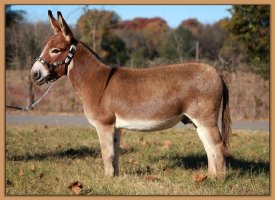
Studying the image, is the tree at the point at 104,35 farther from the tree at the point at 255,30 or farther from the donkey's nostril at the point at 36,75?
the donkey's nostril at the point at 36,75

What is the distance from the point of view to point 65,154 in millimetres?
8258

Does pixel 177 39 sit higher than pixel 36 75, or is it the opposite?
pixel 177 39

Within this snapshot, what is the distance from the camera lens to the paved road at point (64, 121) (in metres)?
13.4

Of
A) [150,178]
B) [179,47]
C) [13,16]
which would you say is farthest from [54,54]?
[13,16]

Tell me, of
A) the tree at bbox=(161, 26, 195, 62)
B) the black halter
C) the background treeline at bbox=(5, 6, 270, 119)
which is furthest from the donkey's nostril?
the tree at bbox=(161, 26, 195, 62)

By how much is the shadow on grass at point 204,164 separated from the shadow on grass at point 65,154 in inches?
50.8

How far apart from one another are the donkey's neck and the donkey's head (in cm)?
16

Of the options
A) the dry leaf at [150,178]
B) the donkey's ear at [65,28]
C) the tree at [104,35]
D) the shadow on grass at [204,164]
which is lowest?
the shadow on grass at [204,164]

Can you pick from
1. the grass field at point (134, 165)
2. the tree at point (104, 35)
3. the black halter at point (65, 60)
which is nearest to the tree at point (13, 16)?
the tree at point (104, 35)

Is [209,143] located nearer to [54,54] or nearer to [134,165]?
[134,165]

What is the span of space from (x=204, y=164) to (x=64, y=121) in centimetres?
786

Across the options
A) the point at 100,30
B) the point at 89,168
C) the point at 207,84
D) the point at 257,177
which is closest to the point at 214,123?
the point at 207,84

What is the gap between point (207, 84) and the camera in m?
5.94

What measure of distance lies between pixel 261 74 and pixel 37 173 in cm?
1144
